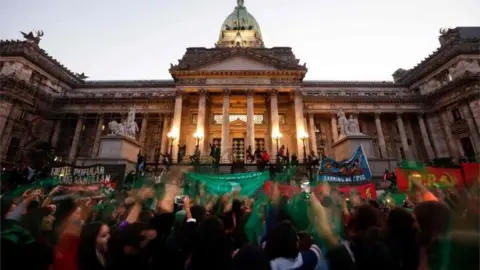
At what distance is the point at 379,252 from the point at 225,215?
292cm

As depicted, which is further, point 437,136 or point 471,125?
point 437,136

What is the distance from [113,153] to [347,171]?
593 inches

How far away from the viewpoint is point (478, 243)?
2.17 m

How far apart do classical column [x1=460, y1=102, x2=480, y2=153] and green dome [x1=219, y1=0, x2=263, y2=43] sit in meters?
40.7

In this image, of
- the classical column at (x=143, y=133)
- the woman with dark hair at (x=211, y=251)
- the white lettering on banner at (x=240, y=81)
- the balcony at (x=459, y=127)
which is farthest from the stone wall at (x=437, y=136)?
the classical column at (x=143, y=133)

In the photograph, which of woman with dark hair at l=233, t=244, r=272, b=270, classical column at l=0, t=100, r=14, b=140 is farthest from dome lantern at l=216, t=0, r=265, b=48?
woman with dark hair at l=233, t=244, r=272, b=270

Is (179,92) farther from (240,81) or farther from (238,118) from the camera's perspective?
(238,118)

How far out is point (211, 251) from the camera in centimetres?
236

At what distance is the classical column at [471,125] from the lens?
88.2 feet

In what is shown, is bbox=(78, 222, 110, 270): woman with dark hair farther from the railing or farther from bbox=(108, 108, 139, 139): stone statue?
the railing

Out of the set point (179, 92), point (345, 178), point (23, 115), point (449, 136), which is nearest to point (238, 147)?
point (179, 92)

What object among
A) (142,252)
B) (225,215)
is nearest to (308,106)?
(225,215)

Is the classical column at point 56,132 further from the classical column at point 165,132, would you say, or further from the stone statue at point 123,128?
the stone statue at point 123,128

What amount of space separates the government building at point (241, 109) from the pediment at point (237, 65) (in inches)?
5.1
